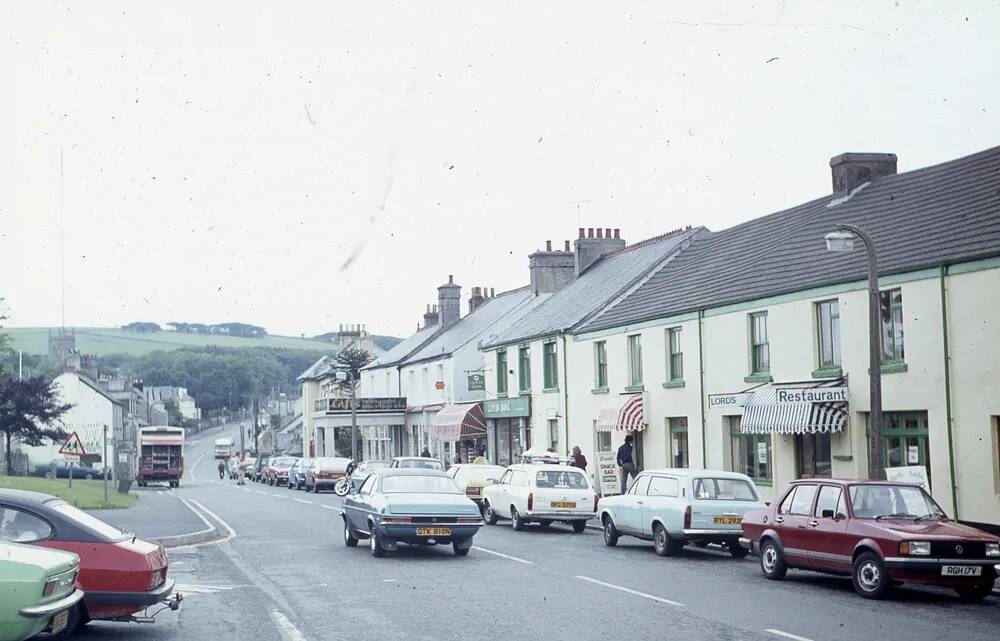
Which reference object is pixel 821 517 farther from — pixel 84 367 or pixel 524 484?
pixel 84 367

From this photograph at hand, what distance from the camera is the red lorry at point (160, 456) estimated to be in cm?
6700

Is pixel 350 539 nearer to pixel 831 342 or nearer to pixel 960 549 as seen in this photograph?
pixel 960 549

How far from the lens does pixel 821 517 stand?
16078mm

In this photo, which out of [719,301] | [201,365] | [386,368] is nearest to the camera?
[719,301]

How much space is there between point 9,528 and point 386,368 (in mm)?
59916

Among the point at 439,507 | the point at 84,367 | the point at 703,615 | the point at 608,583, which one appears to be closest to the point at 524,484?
the point at 439,507

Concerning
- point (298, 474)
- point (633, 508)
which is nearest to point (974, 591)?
point (633, 508)

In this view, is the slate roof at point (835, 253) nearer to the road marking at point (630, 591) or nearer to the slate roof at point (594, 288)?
the slate roof at point (594, 288)

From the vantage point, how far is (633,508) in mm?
21953

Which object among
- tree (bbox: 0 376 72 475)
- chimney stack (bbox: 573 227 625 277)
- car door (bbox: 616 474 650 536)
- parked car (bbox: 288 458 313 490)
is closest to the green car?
car door (bbox: 616 474 650 536)

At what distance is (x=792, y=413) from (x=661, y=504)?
5.93 metres

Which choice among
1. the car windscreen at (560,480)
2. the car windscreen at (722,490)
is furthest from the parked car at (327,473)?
the car windscreen at (722,490)

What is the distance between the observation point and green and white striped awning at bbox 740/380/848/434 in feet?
81.5

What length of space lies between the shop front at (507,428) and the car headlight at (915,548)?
3090 cm
